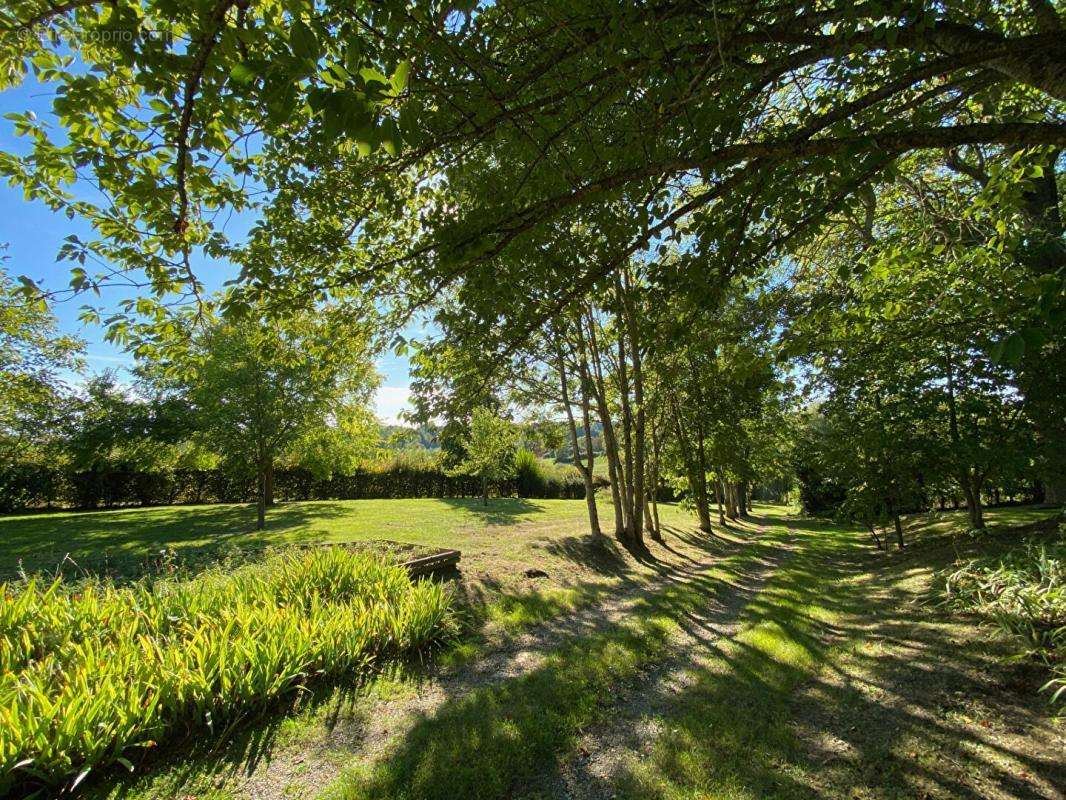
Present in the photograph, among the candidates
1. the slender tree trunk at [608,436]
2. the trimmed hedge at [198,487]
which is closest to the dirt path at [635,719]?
the slender tree trunk at [608,436]

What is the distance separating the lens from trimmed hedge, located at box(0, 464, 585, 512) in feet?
63.1

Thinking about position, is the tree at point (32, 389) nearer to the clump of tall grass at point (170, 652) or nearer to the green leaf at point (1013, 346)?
the clump of tall grass at point (170, 652)

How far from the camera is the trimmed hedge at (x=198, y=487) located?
1923 centimetres

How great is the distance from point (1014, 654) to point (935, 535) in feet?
27.6

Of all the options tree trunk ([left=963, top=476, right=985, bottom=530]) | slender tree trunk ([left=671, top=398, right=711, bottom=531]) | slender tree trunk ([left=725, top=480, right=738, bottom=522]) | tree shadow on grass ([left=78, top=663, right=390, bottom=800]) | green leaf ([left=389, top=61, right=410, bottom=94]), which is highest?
green leaf ([left=389, top=61, right=410, bottom=94])

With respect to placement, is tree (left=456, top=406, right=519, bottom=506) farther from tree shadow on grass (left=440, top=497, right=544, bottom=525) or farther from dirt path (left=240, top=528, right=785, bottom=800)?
dirt path (left=240, top=528, right=785, bottom=800)

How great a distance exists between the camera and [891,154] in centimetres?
287

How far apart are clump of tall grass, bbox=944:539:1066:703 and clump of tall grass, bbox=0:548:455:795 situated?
19.3 ft

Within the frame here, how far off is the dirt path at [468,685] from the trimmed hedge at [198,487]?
10370 millimetres

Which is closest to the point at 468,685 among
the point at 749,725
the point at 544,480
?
the point at 749,725

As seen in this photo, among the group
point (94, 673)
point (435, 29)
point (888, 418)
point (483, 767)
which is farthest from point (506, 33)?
point (888, 418)

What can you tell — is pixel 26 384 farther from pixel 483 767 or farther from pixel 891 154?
pixel 891 154

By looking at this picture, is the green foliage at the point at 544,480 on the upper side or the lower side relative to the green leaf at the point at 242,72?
lower

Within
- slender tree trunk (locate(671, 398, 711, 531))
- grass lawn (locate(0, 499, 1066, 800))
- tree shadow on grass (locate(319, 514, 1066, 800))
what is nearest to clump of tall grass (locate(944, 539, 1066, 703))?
grass lawn (locate(0, 499, 1066, 800))
